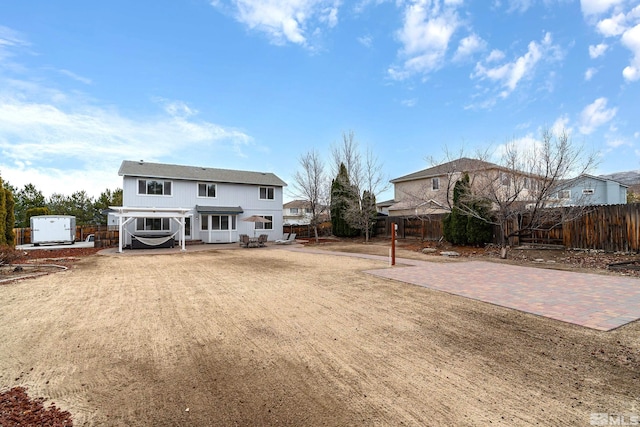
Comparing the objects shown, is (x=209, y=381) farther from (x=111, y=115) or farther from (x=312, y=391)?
(x=111, y=115)

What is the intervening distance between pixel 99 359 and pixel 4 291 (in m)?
5.72

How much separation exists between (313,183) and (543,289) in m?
19.8

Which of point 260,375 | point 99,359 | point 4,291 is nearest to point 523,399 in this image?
point 260,375

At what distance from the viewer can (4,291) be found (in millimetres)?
6746

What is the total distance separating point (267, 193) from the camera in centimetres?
2578

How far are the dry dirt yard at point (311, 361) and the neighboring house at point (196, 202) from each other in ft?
48.7

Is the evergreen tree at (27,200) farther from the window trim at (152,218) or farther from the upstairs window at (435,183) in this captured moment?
the upstairs window at (435,183)

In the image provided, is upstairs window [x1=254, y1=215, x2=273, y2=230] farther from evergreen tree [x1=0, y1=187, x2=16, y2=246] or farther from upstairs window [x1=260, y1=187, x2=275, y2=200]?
evergreen tree [x1=0, y1=187, x2=16, y2=246]

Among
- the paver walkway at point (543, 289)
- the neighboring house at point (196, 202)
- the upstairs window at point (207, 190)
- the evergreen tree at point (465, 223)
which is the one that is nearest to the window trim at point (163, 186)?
the neighboring house at point (196, 202)

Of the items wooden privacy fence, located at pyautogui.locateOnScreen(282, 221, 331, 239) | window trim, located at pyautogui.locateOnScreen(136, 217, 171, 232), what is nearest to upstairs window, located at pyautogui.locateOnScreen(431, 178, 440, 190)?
wooden privacy fence, located at pyautogui.locateOnScreen(282, 221, 331, 239)

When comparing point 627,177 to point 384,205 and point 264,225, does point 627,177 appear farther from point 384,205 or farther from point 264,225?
point 264,225

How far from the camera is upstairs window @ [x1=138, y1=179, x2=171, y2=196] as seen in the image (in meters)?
20.7

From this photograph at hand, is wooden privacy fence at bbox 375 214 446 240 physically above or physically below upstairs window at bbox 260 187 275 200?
below

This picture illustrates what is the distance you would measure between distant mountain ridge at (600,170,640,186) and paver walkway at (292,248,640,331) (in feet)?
89.2
